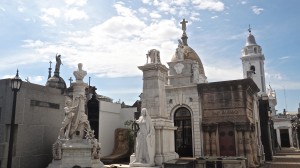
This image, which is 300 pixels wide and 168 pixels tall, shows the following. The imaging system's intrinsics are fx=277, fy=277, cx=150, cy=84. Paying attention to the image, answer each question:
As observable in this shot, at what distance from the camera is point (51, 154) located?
1059 cm

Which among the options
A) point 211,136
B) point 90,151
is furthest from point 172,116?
point 90,151

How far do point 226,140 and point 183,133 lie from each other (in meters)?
3.09

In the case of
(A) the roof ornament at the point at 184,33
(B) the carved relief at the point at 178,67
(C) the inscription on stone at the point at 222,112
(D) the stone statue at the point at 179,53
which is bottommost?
(C) the inscription on stone at the point at 222,112

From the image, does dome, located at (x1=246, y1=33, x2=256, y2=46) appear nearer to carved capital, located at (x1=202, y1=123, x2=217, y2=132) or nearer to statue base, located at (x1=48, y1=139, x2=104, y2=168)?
carved capital, located at (x1=202, y1=123, x2=217, y2=132)

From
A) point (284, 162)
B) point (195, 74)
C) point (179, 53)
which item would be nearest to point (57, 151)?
point (195, 74)

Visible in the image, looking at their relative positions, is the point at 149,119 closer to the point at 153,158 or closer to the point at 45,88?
the point at 153,158

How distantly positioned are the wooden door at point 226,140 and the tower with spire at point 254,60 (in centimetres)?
3232

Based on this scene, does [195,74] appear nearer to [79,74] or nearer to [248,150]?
[248,150]

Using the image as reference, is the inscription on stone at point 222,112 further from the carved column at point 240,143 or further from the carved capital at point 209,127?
the carved column at point 240,143

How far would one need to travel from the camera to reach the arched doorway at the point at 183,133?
1962cm

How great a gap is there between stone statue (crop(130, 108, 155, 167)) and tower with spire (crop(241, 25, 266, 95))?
1626 inches

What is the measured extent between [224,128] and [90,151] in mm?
11356

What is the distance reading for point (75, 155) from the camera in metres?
9.67

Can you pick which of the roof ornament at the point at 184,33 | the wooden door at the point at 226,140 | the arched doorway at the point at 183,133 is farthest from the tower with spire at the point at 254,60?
the wooden door at the point at 226,140
